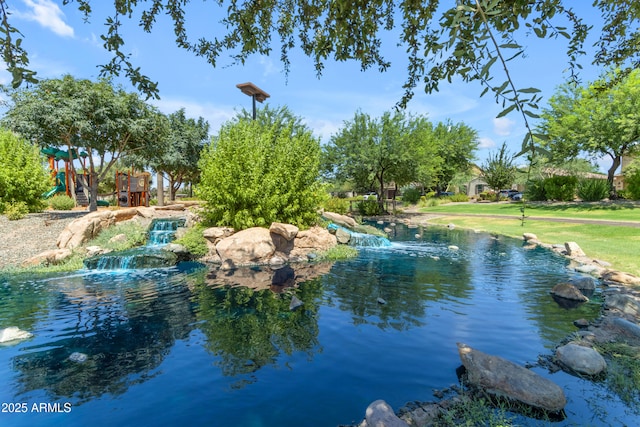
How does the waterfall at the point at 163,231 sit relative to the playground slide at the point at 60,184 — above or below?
below

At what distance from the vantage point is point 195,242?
15375mm

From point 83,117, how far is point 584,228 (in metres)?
31.3

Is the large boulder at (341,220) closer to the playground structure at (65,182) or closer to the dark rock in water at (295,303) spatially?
the dark rock in water at (295,303)

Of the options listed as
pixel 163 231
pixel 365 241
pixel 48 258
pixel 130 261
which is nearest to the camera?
pixel 130 261

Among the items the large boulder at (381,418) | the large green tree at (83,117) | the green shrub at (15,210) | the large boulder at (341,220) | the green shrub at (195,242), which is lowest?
the large boulder at (381,418)

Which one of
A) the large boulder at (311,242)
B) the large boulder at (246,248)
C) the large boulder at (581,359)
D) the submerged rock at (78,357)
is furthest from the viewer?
the large boulder at (311,242)

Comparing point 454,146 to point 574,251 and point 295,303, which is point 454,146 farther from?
point 295,303

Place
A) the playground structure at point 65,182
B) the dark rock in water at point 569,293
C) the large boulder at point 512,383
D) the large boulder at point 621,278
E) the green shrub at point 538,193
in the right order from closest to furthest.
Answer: the large boulder at point 512,383, the dark rock in water at point 569,293, the large boulder at point 621,278, the playground structure at point 65,182, the green shrub at point 538,193

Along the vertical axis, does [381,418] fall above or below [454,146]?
below

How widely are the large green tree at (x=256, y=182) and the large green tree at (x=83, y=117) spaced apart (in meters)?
8.50

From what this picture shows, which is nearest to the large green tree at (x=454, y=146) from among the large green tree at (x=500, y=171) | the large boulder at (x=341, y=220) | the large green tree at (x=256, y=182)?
the large green tree at (x=500, y=171)

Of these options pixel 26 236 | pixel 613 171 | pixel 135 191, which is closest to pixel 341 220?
pixel 26 236

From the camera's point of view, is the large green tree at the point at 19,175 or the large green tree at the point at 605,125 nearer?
the large green tree at the point at 19,175

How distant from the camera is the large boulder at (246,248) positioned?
1384 cm
